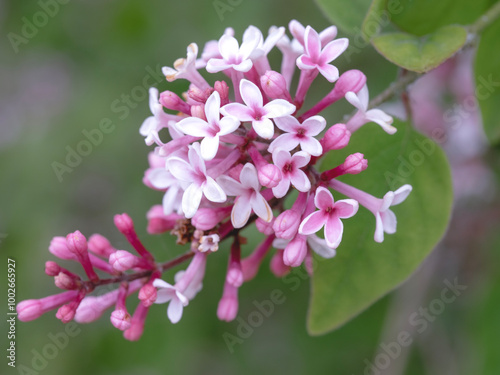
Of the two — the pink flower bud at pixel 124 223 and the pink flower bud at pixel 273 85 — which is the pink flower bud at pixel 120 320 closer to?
the pink flower bud at pixel 124 223

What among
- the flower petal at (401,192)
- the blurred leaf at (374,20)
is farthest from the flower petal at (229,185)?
the blurred leaf at (374,20)

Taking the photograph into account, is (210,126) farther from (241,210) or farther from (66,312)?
(66,312)

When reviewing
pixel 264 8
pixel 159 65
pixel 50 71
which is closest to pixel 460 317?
pixel 264 8

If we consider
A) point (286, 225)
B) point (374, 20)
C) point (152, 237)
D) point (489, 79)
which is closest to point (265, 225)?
point (286, 225)

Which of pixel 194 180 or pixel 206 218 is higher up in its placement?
pixel 194 180

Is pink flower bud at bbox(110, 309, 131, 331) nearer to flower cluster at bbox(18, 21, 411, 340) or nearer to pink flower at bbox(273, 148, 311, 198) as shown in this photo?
flower cluster at bbox(18, 21, 411, 340)

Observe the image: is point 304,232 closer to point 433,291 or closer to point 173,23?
point 433,291

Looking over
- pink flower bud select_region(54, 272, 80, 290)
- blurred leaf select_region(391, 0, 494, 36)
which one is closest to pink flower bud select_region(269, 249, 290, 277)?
pink flower bud select_region(54, 272, 80, 290)
